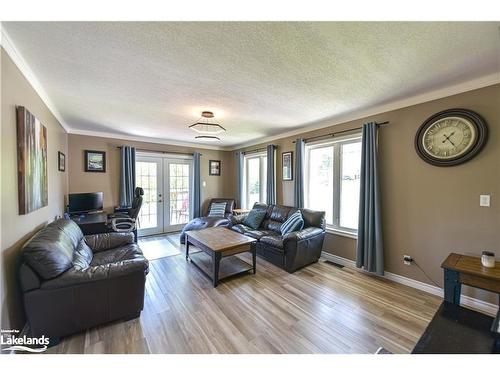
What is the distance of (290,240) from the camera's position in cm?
302

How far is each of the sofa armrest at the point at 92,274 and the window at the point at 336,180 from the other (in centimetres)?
307

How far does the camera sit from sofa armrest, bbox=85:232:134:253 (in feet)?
8.96

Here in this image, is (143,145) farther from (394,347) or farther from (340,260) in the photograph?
(394,347)

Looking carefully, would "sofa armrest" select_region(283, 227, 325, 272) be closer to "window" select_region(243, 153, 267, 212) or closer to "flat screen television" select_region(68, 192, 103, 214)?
"window" select_region(243, 153, 267, 212)

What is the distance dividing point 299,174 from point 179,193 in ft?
11.0

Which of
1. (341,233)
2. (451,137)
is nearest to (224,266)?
(341,233)

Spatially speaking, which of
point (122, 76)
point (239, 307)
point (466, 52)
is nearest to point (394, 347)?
point (239, 307)

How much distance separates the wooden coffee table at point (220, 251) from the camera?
266 cm

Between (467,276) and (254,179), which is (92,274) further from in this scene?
(254,179)

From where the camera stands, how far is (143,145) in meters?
4.90

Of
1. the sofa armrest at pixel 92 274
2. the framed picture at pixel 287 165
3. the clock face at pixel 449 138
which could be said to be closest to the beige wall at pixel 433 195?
the clock face at pixel 449 138

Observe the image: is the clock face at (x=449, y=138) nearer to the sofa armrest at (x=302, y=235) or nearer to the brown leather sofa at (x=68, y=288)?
the sofa armrest at (x=302, y=235)

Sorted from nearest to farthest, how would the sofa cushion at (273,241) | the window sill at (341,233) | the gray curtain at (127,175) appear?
the sofa cushion at (273,241), the window sill at (341,233), the gray curtain at (127,175)
